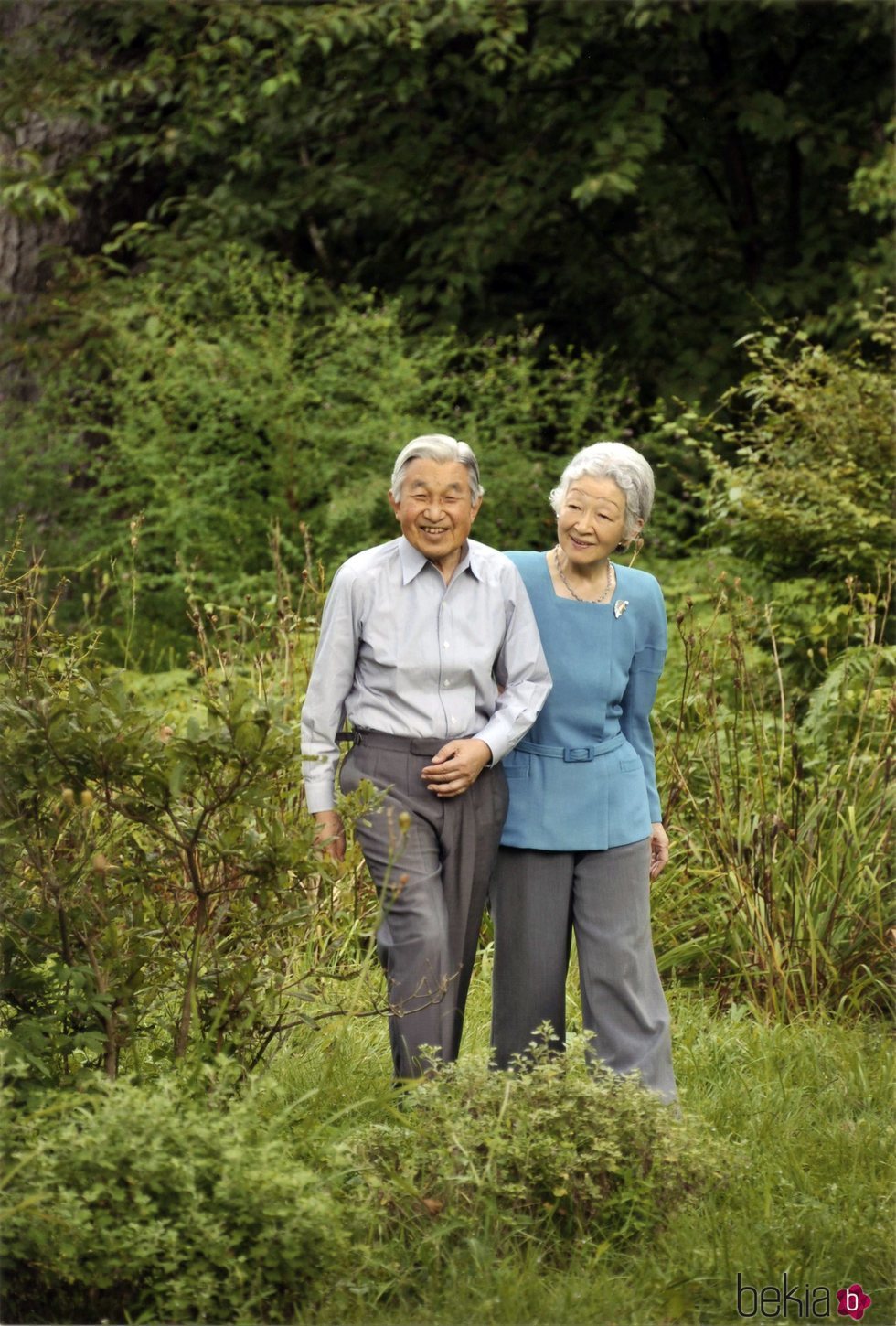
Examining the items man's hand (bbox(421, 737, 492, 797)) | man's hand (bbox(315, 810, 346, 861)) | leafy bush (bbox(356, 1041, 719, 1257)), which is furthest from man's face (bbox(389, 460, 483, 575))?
leafy bush (bbox(356, 1041, 719, 1257))

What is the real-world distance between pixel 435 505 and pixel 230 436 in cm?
623

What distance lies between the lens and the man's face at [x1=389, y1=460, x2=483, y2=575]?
366 centimetres

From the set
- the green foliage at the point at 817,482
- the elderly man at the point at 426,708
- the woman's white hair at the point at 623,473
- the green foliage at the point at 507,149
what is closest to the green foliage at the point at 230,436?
the green foliage at the point at 507,149

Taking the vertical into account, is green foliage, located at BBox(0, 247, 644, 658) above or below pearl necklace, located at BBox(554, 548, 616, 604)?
above

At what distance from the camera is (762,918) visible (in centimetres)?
494

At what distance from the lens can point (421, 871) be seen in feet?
12.0

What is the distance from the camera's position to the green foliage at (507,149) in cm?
1032

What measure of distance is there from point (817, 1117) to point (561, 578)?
5.09 ft

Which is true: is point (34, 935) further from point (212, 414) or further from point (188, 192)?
point (188, 192)

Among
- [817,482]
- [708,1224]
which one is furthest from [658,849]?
[817,482]

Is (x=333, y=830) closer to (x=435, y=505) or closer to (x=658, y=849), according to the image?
(x=435, y=505)

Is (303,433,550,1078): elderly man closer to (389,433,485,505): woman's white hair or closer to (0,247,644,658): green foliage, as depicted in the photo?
(389,433,485,505): woman's white hair

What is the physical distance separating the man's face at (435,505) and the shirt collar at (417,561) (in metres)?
0.03

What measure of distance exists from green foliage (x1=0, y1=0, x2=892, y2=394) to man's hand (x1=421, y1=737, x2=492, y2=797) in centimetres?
696
